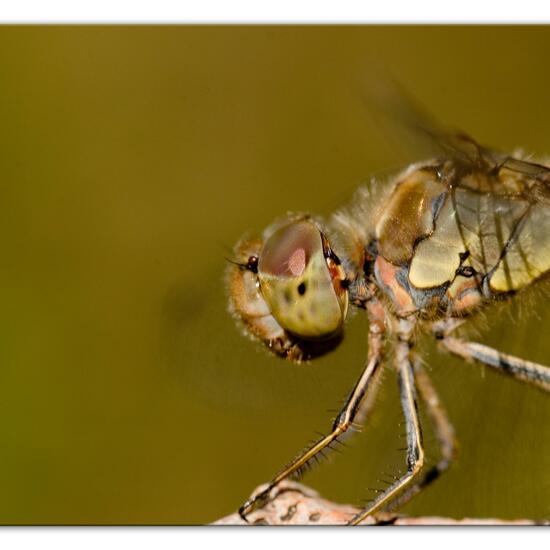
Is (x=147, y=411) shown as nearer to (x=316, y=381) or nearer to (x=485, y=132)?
(x=316, y=381)

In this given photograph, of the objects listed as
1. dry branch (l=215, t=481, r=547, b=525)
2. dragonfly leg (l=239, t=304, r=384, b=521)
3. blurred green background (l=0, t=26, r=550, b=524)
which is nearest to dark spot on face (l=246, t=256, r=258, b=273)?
dragonfly leg (l=239, t=304, r=384, b=521)

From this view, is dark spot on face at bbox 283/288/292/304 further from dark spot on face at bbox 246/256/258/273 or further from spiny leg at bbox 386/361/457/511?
spiny leg at bbox 386/361/457/511

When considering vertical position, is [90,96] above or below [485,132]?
above

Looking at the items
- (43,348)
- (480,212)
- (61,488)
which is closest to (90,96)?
(43,348)

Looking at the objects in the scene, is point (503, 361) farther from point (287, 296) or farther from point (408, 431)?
point (287, 296)
